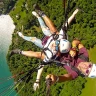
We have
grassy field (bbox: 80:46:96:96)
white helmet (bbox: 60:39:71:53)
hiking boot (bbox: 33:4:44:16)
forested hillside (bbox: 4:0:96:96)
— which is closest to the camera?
white helmet (bbox: 60:39:71:53)

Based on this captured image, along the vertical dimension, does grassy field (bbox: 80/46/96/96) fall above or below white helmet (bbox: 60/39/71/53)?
below

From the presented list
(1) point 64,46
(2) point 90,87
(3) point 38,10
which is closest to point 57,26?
(2) point 90,87

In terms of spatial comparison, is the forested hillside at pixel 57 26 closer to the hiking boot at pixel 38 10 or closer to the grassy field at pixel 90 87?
the grassy field at pixel 90 87

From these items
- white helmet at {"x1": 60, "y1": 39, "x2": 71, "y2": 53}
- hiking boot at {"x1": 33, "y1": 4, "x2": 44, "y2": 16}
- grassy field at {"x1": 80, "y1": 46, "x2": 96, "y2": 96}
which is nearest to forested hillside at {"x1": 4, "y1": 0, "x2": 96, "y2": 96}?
grassy field at {"x1": 80, "y1": 46, "x2": 96, "y2": 96}

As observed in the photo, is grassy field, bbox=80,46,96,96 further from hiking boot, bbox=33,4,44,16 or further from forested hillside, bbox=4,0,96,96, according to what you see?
hiking boot, bbox=33,4,44,16

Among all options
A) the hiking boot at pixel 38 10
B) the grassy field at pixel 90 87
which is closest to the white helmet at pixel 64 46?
the hiking boot at pixel 38 10

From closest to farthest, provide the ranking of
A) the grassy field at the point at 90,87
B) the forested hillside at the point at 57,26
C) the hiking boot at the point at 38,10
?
1. the hiking boot at the point at 38,10
2. the grassy field at the point at 90,87
3. the forested hillside at the point at 57,26

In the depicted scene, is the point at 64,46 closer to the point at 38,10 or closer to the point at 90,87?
the point at 38,10

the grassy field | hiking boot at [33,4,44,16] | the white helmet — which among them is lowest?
the grassy field

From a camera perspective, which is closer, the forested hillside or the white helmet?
the white helmet

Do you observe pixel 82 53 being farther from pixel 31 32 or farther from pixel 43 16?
pixel 31 32
